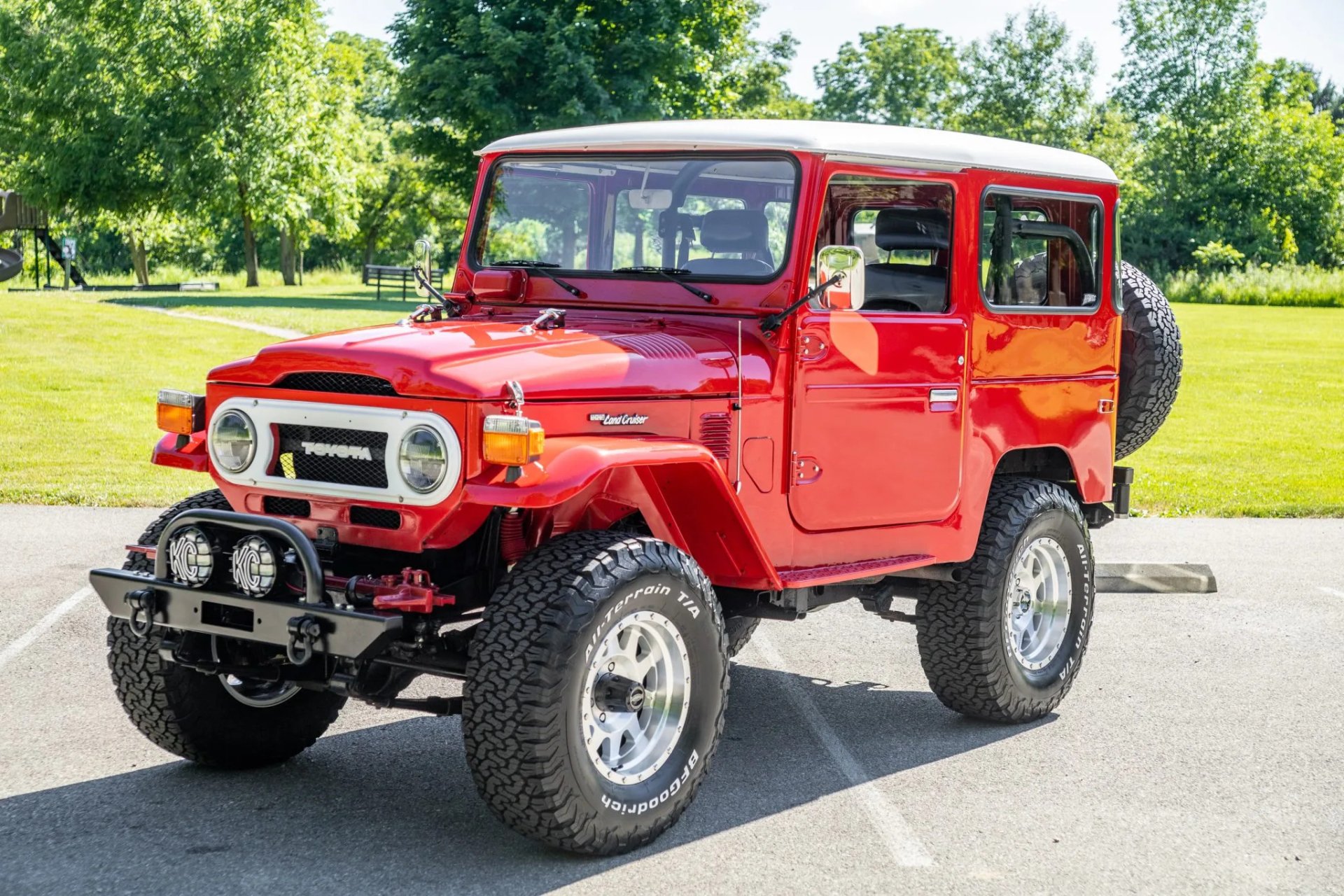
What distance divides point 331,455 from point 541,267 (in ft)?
5.21

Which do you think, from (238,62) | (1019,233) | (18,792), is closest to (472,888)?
(18,792)

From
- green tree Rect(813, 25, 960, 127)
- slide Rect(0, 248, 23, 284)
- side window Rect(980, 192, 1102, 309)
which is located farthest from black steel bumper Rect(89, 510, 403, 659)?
green tree Rect(813, 25, 960, 127)

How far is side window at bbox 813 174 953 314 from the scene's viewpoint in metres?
6.00

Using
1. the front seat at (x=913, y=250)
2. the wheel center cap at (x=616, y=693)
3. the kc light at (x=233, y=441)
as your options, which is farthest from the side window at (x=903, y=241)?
the kc light at (x=233, y=441)

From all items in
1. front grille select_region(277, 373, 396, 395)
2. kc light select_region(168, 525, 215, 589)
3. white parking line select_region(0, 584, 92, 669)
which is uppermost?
front grille select_region(277, 373, 396, 395)

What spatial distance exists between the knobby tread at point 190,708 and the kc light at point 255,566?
0.61m

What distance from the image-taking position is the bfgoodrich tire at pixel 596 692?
14.6 ft

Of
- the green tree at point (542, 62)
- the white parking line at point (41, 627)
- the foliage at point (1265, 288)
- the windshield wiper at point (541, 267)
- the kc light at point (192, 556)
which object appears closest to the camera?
the kc light at point (192, 556)

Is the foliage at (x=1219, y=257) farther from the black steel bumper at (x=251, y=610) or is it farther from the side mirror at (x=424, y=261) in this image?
the black steel bumper at (x=251, y=610)

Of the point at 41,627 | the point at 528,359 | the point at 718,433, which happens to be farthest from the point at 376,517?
the point at 41,627

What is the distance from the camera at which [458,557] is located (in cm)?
514

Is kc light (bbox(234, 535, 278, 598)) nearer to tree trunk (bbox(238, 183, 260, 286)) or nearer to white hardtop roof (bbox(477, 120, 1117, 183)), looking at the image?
white hardtop roof (bbox(477, 120, 1117, 183))

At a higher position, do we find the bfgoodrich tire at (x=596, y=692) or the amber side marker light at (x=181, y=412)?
the amber side marker light at (x=181, y=412)

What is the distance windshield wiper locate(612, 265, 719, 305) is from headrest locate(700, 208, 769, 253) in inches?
6.2
